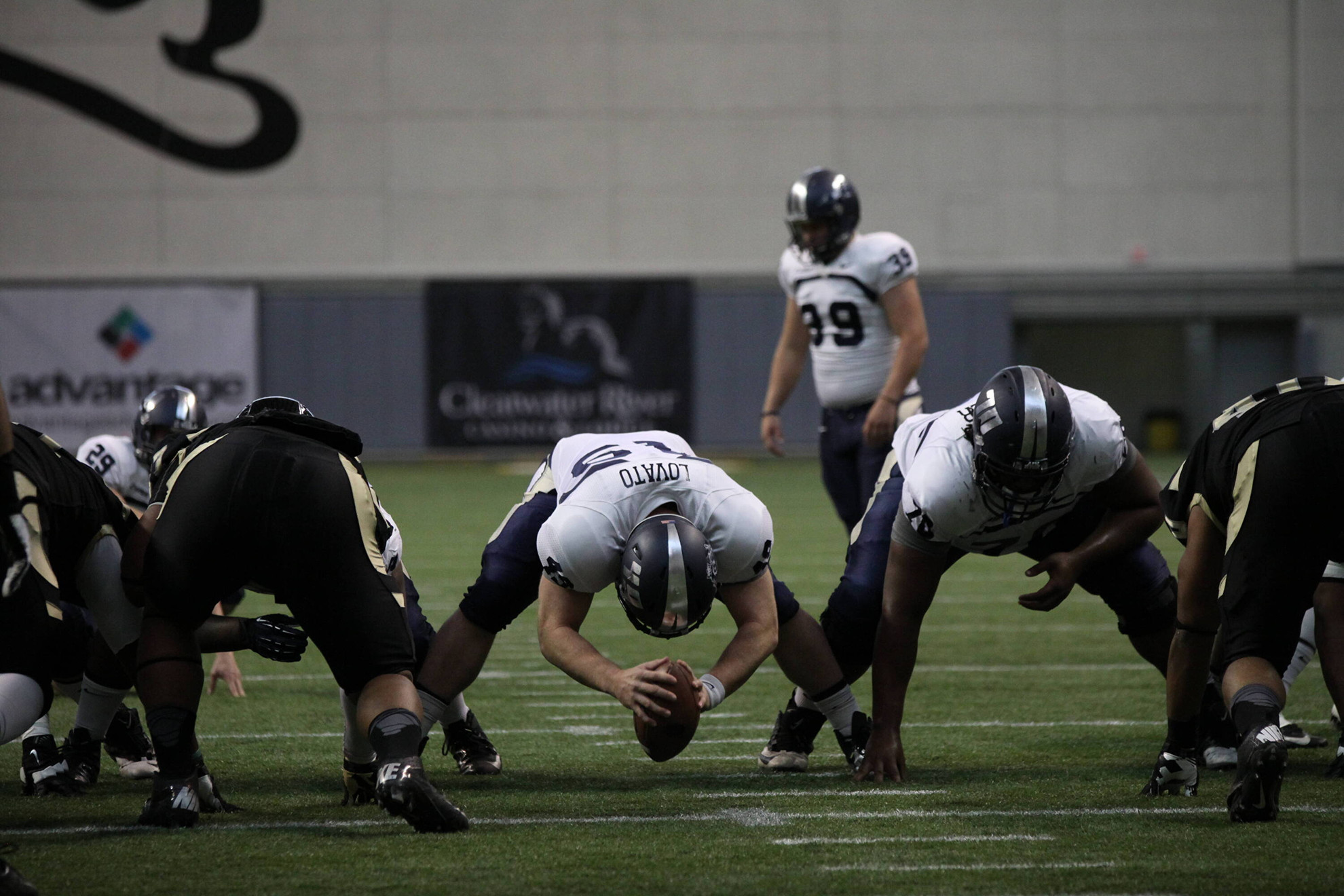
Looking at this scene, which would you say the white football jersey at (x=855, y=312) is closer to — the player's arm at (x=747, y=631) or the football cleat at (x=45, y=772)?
the player's arm at (x=747, y=631)

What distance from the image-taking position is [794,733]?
15.2 feet

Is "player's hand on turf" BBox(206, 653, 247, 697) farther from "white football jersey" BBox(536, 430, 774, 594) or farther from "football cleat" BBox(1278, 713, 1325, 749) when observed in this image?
"football cleat" BBox(1278, 713, 1325, 749)

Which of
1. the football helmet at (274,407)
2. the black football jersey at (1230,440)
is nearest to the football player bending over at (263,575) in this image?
the football helmet at (274,407)

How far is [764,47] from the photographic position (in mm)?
21531

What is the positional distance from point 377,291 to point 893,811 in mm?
18191

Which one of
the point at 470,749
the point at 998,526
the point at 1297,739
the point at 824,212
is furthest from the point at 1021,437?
the point at 824,212

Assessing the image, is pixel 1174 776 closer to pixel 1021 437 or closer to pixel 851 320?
pixel 1021 437

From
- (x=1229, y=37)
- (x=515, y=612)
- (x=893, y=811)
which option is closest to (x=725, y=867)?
(x=893, y=811)

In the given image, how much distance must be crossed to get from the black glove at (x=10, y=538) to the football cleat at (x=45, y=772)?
0.94 m

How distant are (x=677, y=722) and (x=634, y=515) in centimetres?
55

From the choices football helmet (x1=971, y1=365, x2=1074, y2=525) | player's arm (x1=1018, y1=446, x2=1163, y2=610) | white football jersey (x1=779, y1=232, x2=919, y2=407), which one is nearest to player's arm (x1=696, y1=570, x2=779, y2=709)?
football helmet (x1=971, y1=365, x2=1074, y2=525)

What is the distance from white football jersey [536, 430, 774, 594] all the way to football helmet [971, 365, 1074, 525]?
566mm

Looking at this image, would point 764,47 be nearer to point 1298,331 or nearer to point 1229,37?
point 1229,37

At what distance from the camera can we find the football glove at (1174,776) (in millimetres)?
4082
